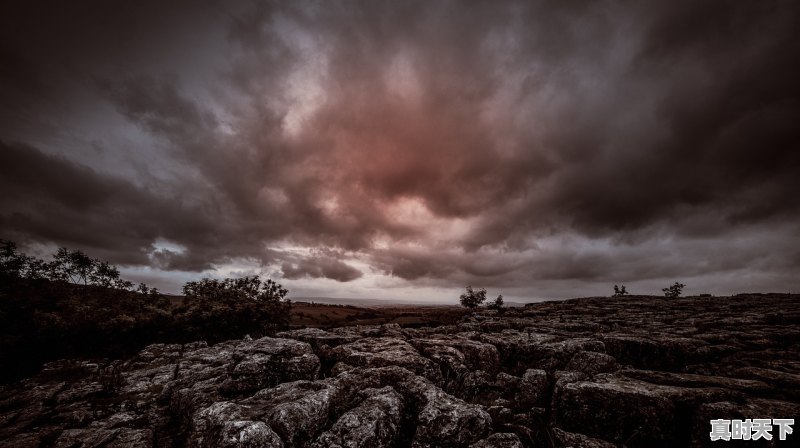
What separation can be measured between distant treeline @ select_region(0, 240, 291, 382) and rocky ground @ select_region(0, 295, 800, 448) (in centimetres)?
332

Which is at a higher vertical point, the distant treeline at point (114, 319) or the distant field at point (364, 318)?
the distant treeline at point (114, 319)

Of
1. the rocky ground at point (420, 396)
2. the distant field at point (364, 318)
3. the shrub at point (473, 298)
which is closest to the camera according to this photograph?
the rocky ground at point (420, 396)

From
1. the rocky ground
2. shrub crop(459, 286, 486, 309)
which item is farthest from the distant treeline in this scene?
shrub crop(459, 286, 486, 309)

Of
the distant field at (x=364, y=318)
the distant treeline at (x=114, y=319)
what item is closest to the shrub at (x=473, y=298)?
the distant field at (x=364, y=318)

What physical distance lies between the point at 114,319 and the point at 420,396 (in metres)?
24.4

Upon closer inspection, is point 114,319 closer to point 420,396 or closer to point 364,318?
point 420,396

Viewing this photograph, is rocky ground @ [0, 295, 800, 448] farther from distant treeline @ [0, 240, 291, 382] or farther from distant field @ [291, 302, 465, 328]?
distant field @ [291, 302, 465, 328]

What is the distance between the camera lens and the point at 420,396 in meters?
10.4

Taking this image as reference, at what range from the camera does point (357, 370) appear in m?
12.2

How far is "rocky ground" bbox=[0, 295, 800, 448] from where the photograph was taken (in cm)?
861

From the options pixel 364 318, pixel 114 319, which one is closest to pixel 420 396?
pixel 114 319

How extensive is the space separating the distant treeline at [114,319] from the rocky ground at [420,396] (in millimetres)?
3325

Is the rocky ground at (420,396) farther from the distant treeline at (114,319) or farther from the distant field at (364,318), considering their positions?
the distant field at (364,318)

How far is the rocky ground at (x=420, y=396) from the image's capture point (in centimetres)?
861
